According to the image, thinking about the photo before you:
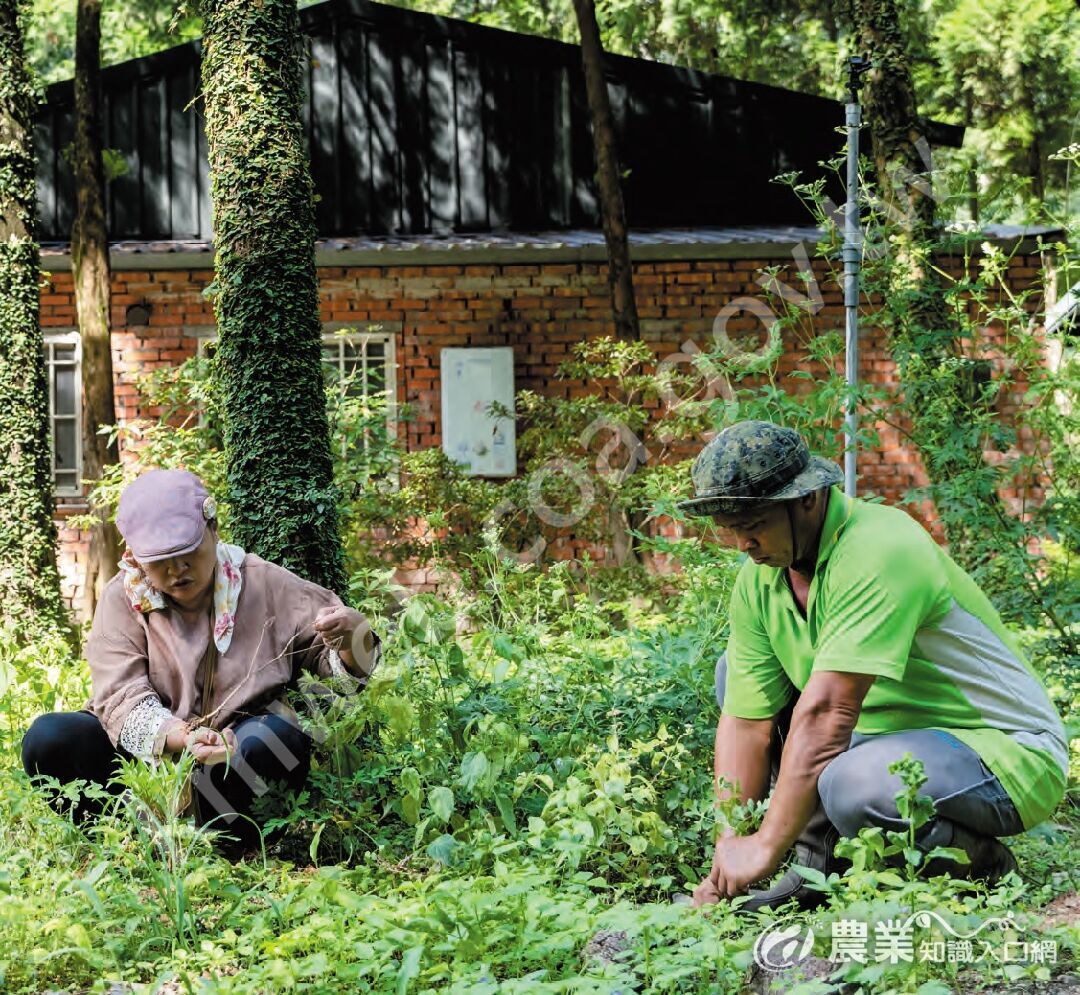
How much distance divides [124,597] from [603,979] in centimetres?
208

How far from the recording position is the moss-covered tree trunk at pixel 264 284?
487 centimetres

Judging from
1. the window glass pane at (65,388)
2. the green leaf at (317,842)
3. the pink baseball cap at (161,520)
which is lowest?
the green leaf at (317,842)

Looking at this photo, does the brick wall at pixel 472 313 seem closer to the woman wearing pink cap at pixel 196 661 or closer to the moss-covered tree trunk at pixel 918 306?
the moss-covered tree trunk at pixel 918 306

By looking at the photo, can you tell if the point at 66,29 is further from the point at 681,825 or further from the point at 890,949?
the point at 890,949

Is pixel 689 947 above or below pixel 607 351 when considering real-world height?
below

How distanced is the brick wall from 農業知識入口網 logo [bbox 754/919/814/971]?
8573 mm

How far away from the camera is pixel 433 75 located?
11.7 metres

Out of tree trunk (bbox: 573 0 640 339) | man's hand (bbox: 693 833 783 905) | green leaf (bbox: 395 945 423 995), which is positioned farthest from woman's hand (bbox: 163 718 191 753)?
tree trunk (bbox: 573 0 640 339)

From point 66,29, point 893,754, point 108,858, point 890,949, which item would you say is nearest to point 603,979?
point 890,949

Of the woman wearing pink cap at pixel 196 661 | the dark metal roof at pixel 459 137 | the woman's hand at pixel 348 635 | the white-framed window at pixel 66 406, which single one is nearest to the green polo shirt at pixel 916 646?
the woman's hand at pixel 348 635

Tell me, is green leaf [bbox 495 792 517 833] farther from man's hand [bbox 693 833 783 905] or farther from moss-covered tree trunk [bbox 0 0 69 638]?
moss-covered tree trunk [bbox 0 0 69 638]

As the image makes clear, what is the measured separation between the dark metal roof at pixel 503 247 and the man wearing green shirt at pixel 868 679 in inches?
302

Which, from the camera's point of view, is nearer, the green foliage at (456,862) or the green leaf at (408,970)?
the green leaf at (408,970)

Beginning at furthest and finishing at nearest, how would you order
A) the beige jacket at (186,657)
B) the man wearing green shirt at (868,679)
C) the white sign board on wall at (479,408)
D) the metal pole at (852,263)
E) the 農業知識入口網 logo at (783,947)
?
1. the white sign board on wall at (479,408)
2. the metal pole at (852,263)
3. the beige jacket at (186,657)
4. the man wearing green shirt at (868,679)
5. the 農業知識入口網 logo at (783,947)
